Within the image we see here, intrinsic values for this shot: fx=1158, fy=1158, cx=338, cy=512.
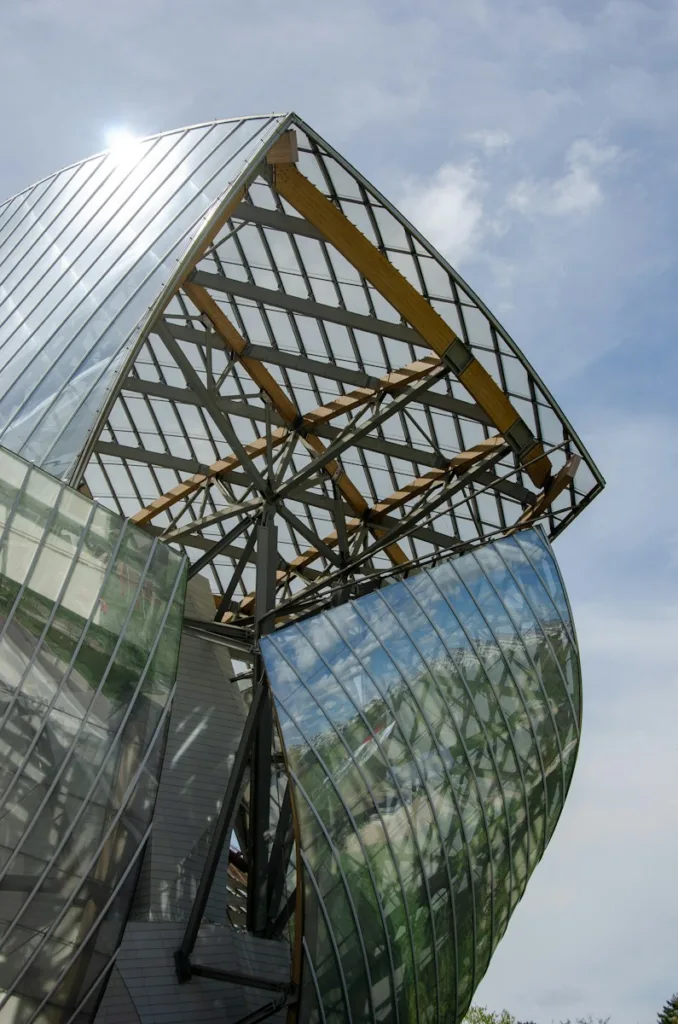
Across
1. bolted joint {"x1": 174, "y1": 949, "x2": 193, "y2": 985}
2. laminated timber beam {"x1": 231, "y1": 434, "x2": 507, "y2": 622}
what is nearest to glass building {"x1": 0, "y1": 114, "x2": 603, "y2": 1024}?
bolted joint {"x1": 174, "y1": 949, "x2": 193, "y2": 985}

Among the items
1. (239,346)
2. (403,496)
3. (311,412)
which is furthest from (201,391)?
(403,496)

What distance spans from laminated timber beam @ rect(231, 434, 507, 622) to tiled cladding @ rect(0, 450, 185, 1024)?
12.9m

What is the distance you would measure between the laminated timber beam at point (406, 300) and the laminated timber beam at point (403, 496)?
1159 millimetres

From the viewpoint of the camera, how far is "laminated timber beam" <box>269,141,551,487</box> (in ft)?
88.9

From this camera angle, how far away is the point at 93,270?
94.6 feet

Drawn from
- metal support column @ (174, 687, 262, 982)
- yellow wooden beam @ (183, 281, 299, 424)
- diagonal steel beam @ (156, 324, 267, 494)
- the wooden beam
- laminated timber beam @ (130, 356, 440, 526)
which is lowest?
metal support column @ (174, 687, 262, 982)

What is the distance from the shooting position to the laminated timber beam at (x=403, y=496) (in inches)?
1321

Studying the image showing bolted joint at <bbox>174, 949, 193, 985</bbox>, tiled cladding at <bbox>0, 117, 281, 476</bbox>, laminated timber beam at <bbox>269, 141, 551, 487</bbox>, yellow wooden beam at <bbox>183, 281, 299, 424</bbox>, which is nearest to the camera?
bolted joint at <bbox>174, 949, 193, 985</bbox>

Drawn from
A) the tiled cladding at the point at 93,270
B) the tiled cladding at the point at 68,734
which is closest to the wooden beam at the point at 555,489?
the tiled cladding at the point at 93,270

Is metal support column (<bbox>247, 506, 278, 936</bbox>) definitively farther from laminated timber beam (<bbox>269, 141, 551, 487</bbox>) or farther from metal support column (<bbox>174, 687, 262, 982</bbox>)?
laminated timber beam (<bbox>269, 141, 551, 487</bbox>)

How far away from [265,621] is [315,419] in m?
7.41

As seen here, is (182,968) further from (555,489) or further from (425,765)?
(555,489)

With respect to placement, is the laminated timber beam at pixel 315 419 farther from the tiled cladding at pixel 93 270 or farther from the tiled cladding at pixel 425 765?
the tiled cladding at pixel 93 270

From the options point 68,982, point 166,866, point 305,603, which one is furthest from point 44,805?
point 305,603
